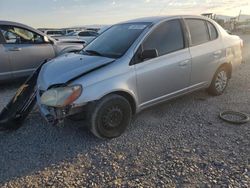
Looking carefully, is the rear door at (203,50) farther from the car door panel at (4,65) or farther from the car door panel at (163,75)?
the car door panel at (4,65)

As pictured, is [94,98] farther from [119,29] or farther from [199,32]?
[199,32]

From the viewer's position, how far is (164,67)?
183 inches

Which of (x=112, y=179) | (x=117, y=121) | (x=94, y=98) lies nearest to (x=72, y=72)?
Answer: (x=94, y=98)

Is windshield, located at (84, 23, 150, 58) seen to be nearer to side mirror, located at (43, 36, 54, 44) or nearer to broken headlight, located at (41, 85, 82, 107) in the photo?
broken headlight, located at (41, 85, 82, 107)

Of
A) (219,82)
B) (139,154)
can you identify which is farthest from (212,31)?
(139,154)

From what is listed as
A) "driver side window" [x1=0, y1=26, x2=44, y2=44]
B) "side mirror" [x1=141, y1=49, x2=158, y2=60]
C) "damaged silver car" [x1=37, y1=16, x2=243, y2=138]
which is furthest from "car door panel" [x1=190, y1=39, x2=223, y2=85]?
"driver side window" [x1=0, y1=26, x2=44, y2=44]

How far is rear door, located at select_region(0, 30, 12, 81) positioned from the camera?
669 centimetres

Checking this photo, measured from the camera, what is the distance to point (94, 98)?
153 inches

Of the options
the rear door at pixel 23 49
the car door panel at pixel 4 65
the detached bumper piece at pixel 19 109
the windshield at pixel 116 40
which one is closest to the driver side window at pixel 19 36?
the rear door at pixel 23 49

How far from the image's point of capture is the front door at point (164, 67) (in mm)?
4445

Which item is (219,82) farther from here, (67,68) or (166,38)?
(67,68)

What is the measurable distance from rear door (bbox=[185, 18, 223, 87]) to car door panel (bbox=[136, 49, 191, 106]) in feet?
0.75

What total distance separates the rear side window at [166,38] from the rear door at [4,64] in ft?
12.4

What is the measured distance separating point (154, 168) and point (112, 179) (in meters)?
0.52
